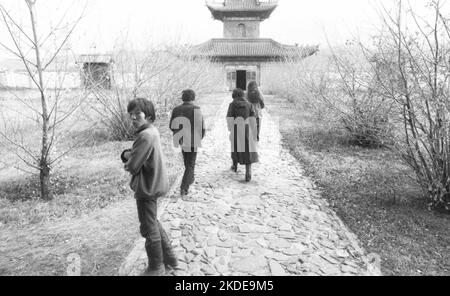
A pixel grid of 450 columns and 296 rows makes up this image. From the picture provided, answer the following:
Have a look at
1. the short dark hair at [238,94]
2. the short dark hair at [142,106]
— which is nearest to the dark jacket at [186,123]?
the short dark hair at [238,94]

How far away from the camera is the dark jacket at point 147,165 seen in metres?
2.73

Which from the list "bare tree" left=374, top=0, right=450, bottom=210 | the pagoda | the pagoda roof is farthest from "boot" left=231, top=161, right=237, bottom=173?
the pagoda roof

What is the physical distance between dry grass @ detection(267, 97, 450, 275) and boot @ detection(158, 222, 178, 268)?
6.93 ft

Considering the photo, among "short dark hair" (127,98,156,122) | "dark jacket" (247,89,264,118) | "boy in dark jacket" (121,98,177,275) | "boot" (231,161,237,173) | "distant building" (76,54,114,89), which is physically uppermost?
"distant building" (76,54,114,89)

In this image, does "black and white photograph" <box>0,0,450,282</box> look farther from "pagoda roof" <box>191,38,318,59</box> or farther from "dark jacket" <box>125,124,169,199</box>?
"pagoda roof" <box>191,38,318,59</box>

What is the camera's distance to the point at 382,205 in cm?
487

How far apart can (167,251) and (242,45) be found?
28.0 metres

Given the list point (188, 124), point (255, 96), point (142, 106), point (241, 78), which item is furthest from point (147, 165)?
point (241, 78)

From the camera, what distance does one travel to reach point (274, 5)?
2988 cm

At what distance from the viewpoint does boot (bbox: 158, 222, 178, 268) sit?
3117 millimetres

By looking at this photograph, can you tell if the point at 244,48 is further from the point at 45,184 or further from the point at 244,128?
the point at 45,184

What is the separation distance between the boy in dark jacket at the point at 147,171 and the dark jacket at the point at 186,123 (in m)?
1.94

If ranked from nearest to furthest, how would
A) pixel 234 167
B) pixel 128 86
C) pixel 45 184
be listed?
pixel 45 184, pixel 234 167, pixel 128 86
